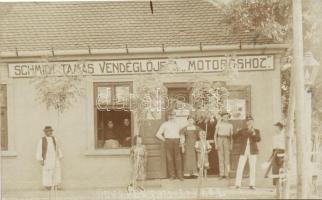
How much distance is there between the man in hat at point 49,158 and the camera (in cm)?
459

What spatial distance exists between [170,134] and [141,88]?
1.38 ft

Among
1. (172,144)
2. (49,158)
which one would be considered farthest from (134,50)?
(49,158)

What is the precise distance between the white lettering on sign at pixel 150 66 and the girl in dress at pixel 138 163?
0.53 m

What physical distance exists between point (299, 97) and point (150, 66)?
1105mm

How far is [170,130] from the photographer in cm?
461

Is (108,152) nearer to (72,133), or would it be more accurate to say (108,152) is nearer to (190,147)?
(72,133)

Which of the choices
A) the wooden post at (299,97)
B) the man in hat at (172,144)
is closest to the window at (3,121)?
the man in hat at (172,144)

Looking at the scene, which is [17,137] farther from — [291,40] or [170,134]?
[291,40]

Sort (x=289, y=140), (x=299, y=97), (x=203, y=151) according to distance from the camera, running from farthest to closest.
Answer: (x=203, y=151)
(x=289, y=140)
(x=299, y=97)

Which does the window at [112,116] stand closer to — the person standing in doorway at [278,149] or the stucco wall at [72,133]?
the stucco wall at [72,133]

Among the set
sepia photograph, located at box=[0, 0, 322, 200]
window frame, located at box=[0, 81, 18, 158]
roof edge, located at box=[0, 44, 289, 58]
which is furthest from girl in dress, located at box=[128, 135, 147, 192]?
window frame, located at box=[0, 81, 18, 158]

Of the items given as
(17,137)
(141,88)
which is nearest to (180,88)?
(141,88)

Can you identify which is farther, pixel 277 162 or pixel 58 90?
pixel 58 90

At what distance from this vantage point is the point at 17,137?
180 inches
